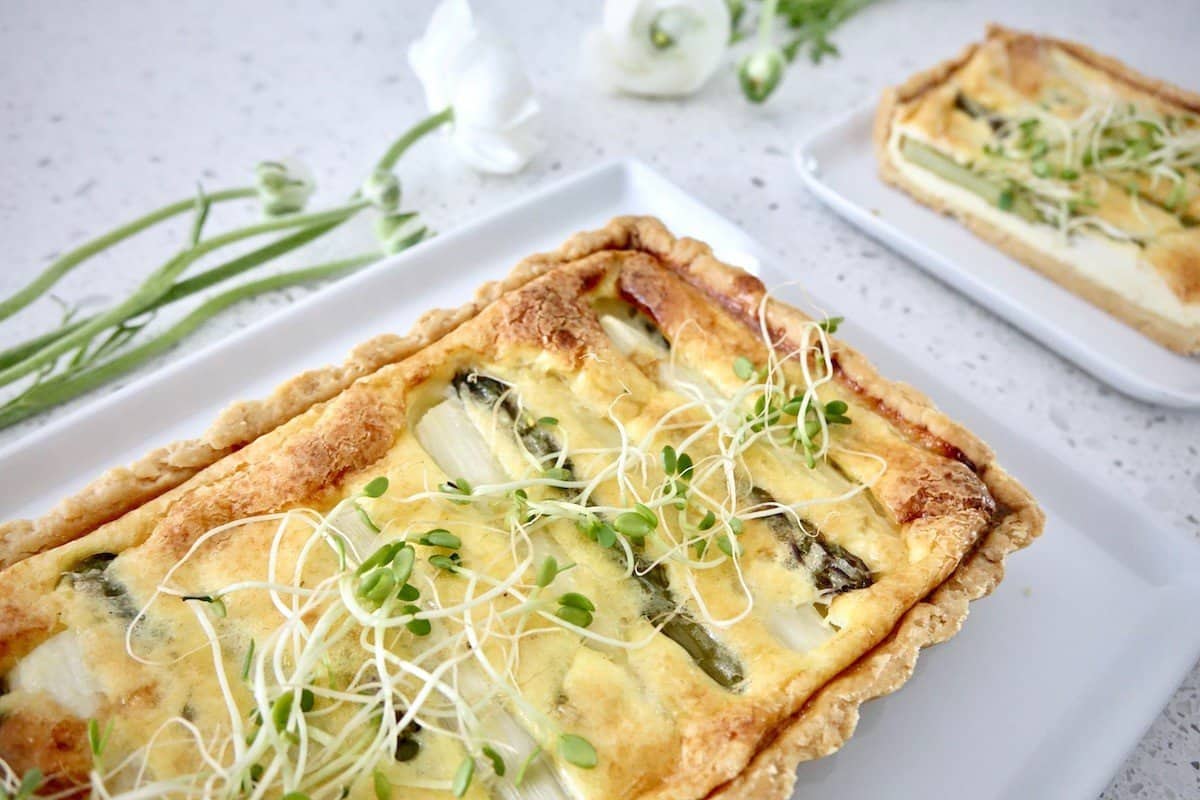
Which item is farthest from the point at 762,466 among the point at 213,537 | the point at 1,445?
the point at 1,445

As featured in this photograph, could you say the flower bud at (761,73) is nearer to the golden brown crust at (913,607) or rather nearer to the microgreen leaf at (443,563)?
the golden brown crust at (913,607)

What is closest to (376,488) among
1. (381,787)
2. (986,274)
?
(381,787)

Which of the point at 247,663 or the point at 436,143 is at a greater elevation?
the point at 436,143

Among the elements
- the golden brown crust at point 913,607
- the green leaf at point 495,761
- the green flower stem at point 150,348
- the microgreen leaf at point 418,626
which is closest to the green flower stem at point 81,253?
the green flower stem at point 150,348

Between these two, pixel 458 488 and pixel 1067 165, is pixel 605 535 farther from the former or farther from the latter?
pixel 1067 165

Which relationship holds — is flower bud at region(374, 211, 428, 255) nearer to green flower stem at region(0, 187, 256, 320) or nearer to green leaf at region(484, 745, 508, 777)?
green flower stem at region(0, 187, 256, 320)

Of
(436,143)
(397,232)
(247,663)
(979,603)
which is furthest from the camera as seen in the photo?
(436,143)

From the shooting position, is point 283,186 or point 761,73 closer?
point 283,186
